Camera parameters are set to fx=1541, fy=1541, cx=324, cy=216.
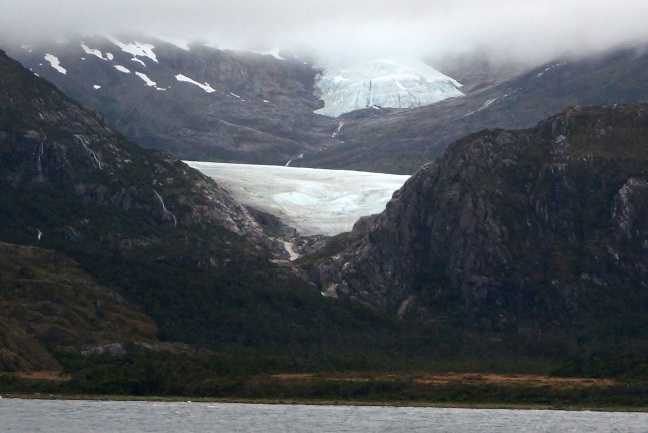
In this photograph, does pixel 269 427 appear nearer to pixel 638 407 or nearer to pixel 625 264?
pixel 638 407

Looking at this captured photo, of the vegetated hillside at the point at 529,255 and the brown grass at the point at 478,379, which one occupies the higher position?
the vegetated hillside at the point at 529,255

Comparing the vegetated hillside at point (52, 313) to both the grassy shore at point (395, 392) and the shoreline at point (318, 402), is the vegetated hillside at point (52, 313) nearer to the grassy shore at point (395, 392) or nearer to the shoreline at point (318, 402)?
the grassy shore at point (395, 392)

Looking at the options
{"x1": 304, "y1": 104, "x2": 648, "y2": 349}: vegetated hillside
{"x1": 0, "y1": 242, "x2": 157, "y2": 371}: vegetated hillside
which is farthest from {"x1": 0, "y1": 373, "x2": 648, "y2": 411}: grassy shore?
{"x1": 304, "y1": 104, "x2": 648, "y2": 349}: vegetated hillside

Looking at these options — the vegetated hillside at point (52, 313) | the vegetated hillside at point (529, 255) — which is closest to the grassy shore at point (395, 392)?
the vegetated hillside at point (52, 313)

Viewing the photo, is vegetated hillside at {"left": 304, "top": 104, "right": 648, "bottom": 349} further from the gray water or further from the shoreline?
the gray water

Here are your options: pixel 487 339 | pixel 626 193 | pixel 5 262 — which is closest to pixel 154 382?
pixel 5 262

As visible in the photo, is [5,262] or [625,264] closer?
[5,262]

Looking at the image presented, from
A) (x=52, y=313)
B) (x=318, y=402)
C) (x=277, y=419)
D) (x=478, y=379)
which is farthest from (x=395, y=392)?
(x=52, y=313)

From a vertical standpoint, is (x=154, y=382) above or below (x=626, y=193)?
below

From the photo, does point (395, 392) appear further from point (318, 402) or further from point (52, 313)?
point (52, 313)
